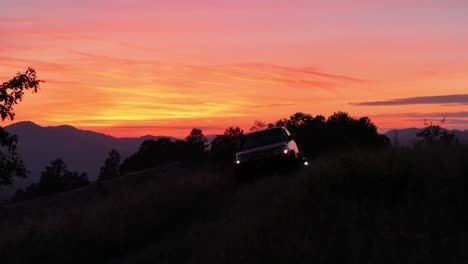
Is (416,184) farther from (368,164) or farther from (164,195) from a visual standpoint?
(164,195)

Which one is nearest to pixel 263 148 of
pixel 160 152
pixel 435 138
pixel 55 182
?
pixel 435 138

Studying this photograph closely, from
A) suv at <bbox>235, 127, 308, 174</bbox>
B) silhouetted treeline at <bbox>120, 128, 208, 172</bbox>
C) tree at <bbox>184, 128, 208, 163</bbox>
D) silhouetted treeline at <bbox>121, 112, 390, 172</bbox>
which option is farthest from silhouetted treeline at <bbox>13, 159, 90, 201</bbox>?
suv at <bbox>235, 127, 308, 174</bbox>

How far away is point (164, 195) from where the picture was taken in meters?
14.1

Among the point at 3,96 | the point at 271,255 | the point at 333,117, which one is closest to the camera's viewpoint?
the point at 271,255

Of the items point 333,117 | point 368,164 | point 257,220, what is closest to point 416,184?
point 368,164

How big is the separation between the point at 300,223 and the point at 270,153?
7.80 metres

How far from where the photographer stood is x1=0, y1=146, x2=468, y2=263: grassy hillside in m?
7.67

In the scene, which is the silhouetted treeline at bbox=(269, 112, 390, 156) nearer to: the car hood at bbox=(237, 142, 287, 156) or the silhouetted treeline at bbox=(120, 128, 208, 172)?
the car hood at bbox=(237, 142, 287, 156)

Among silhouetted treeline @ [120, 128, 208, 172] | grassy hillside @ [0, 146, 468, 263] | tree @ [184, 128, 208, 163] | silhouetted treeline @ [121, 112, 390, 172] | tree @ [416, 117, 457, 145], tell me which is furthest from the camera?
silhouetted treeline @ [120, 128, 208, 172]

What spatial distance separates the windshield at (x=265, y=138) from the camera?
17.6m

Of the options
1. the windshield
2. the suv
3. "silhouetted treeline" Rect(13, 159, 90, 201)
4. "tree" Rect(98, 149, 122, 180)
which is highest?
the windshield

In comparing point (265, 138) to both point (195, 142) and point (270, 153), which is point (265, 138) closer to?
point (270, 153)

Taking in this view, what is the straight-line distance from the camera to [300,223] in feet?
28.8

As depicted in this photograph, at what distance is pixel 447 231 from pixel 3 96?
24.1ft
